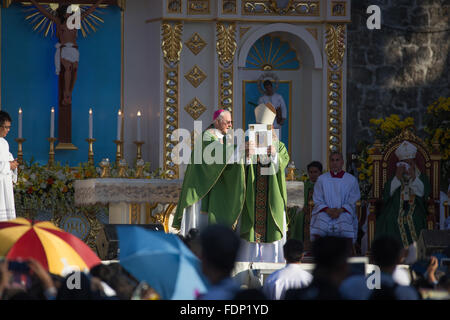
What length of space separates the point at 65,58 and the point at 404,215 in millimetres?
5337

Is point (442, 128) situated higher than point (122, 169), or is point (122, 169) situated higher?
point (442, 128)

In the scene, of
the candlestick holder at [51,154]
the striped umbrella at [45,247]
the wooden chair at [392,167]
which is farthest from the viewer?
the candlestick holder at [51,154]

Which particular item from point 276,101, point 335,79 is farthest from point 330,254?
point 335,79

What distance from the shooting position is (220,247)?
14.3 feet

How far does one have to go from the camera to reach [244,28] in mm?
13688

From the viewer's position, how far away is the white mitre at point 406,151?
1152 centimetres

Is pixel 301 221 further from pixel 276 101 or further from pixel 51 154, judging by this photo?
pixel 51 154

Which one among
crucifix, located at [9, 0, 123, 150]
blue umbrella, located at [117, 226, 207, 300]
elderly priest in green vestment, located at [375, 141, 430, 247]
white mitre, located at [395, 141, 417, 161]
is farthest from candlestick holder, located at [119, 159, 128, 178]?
blue umbrella, located at [117, 226, 207, 300]

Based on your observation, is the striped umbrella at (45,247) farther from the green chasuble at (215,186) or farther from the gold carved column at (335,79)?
the gold carved column at (335,79)

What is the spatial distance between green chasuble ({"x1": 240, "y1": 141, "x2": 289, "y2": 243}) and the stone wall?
436cm

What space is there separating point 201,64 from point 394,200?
149 inches

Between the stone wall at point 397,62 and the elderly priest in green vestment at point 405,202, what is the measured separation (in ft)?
8.95

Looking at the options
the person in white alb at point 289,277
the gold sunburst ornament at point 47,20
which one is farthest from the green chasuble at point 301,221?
the person in white alb at point 289,277
